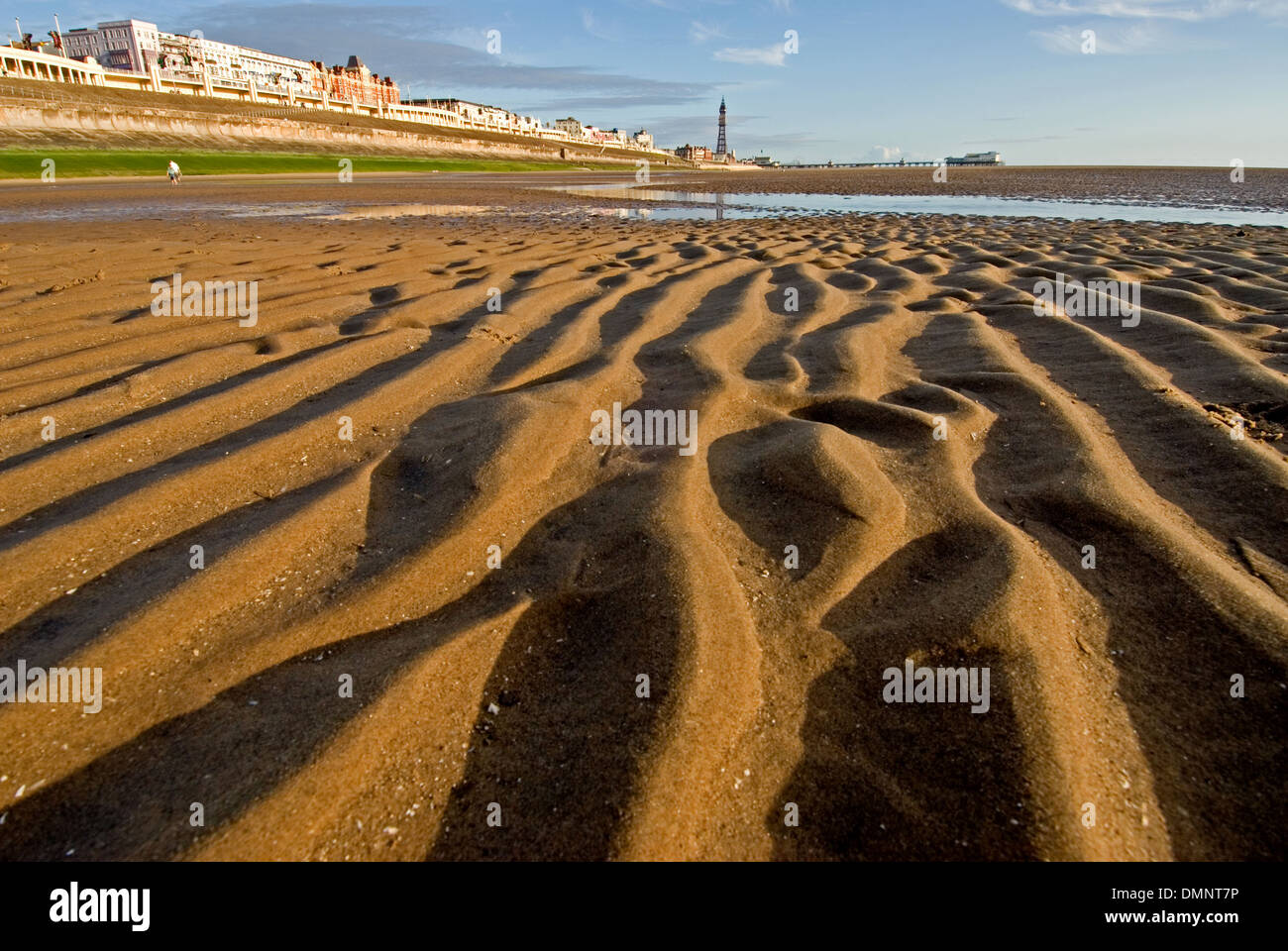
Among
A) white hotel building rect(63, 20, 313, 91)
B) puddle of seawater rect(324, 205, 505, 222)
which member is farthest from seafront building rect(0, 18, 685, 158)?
puddle of seawater rect(324, 205, 505, 222)

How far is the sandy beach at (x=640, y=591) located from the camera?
48.5 inches

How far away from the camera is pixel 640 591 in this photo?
176 centimetres

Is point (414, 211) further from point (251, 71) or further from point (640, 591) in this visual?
point (251, 71)

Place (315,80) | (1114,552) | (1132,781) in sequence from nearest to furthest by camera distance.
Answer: (1132,781), (1114,552), (315,80)

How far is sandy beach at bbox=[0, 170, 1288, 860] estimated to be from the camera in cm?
123

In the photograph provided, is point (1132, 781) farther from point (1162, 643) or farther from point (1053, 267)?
point (1053, 267)

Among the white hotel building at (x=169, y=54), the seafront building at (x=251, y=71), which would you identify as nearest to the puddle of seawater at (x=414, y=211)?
the seafront building at (x=251, y=71)

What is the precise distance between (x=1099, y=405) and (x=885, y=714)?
2.26 meters

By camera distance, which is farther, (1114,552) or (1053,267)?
(1053,267)

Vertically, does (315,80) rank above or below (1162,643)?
above

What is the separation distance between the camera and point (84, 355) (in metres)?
3.33

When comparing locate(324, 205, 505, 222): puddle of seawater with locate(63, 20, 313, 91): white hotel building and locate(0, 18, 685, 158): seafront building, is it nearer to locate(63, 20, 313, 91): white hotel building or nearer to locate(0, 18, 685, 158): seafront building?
locate(0, 18, 685, 158): seafront building

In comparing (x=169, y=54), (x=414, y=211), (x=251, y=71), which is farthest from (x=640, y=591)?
(x=251, y=71)
